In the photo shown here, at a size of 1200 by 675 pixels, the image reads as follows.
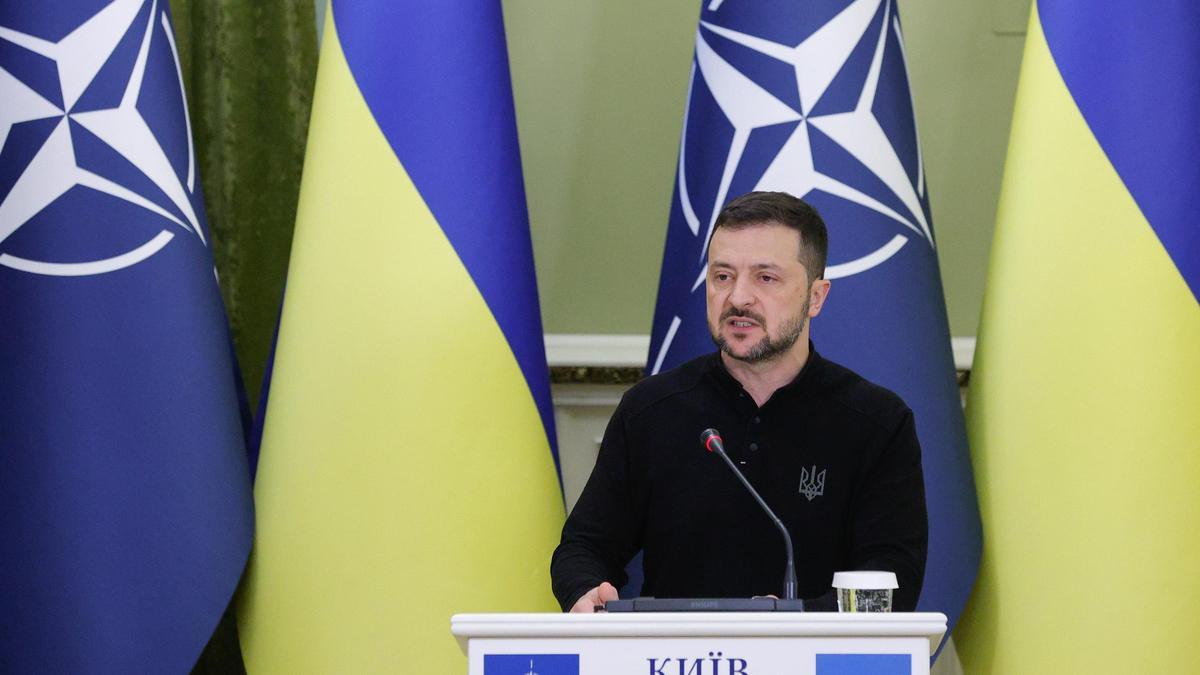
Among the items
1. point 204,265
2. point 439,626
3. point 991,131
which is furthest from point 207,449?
point 991,131

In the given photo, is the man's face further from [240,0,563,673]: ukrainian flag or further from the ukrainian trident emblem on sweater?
[240,0,563,673]: ukrainian flag

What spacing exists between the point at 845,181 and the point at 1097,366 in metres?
0.56

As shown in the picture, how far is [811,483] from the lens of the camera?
200 cm

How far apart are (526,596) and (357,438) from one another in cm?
40

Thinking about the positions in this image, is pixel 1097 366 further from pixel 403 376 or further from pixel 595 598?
pixel 403 376

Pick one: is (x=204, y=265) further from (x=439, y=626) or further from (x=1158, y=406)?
(x=1158, y=406)

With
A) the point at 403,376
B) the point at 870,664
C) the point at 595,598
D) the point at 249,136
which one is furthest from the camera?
the point at 249,136

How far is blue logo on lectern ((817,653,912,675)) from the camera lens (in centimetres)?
139

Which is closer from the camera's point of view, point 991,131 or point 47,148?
point 47,148

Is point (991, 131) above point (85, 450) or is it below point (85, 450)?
above

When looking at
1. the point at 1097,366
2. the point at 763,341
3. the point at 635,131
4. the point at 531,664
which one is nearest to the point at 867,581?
the point at 531,664

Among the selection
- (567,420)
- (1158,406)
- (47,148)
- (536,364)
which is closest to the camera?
(1158,406)

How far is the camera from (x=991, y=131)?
3.20 metres

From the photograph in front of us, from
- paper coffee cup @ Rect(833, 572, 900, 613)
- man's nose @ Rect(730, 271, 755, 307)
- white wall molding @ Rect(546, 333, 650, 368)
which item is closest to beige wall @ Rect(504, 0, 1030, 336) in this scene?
white wall molding @ Rect(546, 333, 650, 368)
